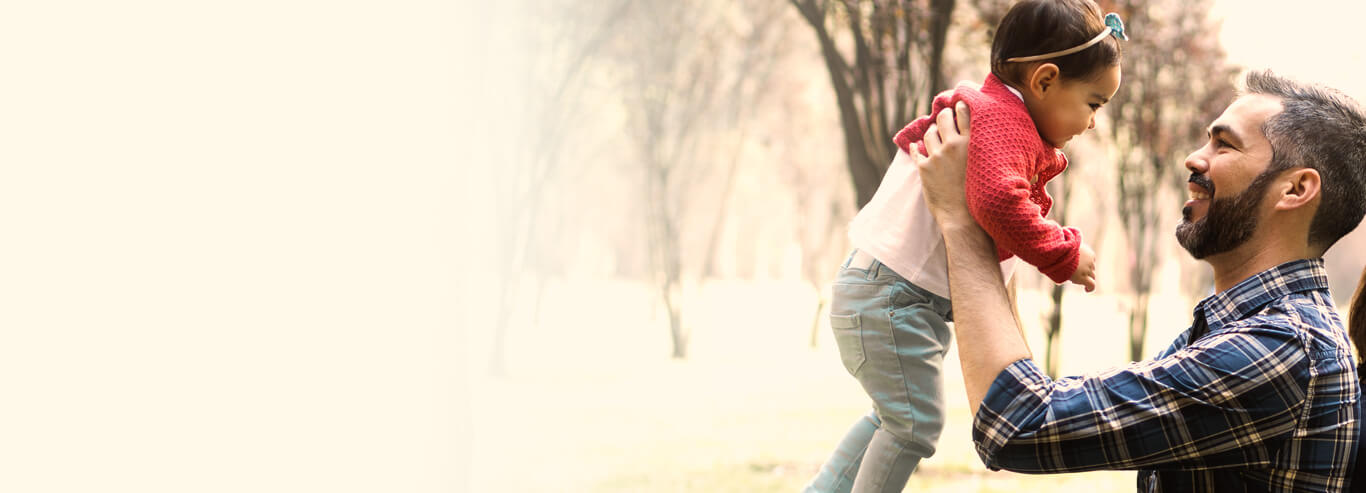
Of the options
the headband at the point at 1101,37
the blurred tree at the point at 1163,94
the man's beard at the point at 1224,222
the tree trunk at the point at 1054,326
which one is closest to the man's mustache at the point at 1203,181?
the man's beard at the point at 1224,222

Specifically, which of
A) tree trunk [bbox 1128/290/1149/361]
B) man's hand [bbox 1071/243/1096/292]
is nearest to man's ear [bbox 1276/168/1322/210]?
man's hand [bbox 1071/243/1096/292]

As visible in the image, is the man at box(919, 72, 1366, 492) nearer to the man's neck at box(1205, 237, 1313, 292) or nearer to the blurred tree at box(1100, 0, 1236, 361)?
the man's neck at box(1205, 237, 1313, 292)

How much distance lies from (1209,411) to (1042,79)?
0.55 metres

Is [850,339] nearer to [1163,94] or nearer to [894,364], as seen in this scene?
[894,364]

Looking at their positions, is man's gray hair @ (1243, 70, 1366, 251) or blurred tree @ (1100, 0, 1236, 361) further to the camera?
blurred tree @ (1100, 0, 1236, 361)

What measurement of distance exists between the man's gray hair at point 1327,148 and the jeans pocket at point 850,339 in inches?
25.4

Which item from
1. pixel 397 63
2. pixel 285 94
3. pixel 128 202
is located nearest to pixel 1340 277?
pixel 397 63

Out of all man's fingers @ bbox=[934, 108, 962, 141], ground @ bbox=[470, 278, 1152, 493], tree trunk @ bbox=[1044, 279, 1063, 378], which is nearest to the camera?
man's fingers @ bbox=[934, 108, 962, 141]

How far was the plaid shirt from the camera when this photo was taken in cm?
121

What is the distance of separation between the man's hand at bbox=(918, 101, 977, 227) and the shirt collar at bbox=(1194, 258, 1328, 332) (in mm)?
383

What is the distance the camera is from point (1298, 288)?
132 cm

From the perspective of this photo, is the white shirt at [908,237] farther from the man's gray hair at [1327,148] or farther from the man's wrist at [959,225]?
the man's gray hair at [1327,148]

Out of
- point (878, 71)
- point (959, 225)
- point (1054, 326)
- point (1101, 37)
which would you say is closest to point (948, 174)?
point (959, 225)

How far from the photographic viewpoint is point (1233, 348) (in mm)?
1223
